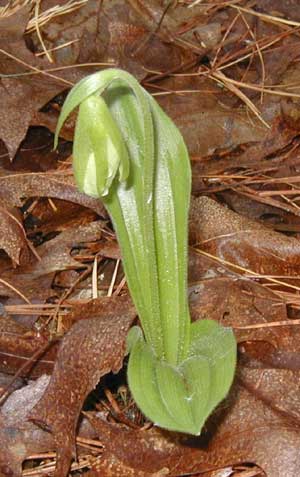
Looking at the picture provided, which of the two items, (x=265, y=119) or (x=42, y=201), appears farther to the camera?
(x=265, y=119)

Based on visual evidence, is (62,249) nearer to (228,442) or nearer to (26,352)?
(26,352)

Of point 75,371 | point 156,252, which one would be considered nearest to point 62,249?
point 75,371

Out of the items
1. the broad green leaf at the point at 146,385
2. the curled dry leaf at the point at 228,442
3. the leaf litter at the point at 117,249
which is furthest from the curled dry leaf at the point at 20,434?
the broad green leaf at the point at 146,385

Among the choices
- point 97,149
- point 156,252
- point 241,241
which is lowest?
point 241,241

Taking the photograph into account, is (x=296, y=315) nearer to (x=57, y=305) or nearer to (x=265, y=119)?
(x=57, y=305)

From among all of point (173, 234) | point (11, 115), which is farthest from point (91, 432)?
point (11, 115)
